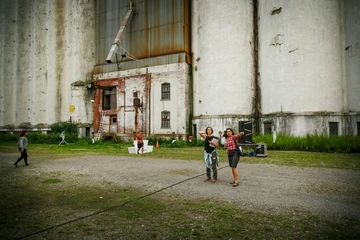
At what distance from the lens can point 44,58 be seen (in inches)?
1260

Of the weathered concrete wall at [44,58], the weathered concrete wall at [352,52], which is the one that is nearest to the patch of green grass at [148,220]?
the weathered concrete wall at [352,52]

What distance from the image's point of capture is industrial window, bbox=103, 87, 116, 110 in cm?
2739

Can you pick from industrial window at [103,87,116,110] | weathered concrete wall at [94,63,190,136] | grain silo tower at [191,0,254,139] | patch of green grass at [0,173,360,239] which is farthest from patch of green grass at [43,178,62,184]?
industrial window at [103,87,116,110]

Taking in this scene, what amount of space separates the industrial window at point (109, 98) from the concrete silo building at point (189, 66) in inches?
4.4

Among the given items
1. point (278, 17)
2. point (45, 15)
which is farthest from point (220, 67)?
point (45, 15)

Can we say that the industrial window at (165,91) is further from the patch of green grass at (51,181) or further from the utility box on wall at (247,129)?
the patch of green grass at (51,181)

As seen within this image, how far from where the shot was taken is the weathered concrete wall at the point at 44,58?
3023 cm

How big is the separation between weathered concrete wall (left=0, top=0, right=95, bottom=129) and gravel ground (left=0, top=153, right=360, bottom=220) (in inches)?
867

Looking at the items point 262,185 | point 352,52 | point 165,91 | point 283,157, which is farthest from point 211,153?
point 352,52

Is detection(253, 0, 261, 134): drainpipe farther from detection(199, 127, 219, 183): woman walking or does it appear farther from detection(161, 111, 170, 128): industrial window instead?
detection(199, 127, 219, 183): woman walking

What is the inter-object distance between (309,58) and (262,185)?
1624cm

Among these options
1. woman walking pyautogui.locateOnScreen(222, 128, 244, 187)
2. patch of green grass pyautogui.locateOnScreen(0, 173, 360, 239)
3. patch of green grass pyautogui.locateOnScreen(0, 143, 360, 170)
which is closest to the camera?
patch of green grass pyautogui.locateOnScreen(0, 173, 360, 239)

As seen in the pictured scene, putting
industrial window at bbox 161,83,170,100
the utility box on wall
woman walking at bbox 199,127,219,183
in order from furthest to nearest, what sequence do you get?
industrial window at bbox 161,83,170,100 < the utility box on wall < woman walking at bbox 199,127,219,183

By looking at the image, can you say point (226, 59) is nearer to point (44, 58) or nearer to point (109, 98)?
point (109, 98)
